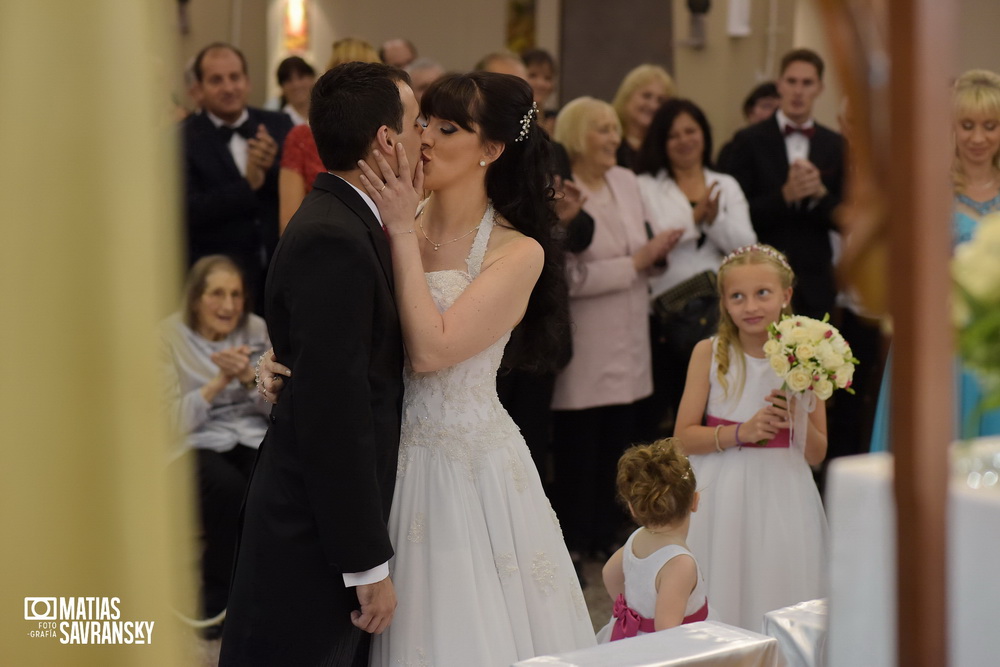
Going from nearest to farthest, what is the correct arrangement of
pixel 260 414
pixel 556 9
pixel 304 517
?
pixel 304 517, pixel 260 414, pixel 556 9

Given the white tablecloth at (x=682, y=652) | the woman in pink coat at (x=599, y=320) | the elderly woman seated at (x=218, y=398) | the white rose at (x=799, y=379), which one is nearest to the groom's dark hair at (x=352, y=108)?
the white tablecloth at (x=682, y=652)

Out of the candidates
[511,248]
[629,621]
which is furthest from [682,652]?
[511,248]

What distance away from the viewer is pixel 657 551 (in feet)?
9.46

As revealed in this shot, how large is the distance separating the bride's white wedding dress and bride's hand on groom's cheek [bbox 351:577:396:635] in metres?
0.14

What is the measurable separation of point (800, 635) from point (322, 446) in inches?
42.9

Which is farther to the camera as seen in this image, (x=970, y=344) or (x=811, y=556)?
(x=811, y=556)

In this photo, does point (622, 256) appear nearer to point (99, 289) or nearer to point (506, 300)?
point (506, 300)

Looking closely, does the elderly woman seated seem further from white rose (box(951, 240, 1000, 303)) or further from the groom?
white rose (box(951, 240, 1000, 303))

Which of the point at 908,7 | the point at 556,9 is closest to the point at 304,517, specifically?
the point at 908,7

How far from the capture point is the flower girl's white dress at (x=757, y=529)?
339 cm

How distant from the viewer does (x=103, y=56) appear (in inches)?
39.6

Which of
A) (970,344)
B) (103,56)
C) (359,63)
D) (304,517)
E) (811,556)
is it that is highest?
(359,63)

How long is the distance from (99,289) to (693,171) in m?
4.37

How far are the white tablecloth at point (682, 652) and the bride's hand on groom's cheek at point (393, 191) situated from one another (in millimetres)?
928
